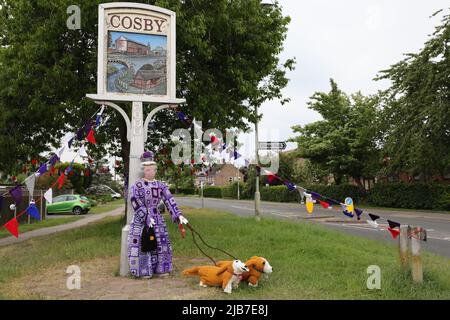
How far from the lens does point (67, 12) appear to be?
10.1 meters

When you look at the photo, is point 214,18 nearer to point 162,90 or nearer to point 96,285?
point 162,90

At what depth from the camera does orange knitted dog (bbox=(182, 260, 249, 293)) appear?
568 cm

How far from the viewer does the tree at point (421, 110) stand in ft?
79.3

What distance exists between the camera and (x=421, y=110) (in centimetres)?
2514

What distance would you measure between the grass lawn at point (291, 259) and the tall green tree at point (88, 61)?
3.41 metres

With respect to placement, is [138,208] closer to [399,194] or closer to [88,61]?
[88,61]

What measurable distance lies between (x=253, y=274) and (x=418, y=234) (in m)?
2.39

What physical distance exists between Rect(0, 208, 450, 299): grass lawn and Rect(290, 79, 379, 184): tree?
20.9 m

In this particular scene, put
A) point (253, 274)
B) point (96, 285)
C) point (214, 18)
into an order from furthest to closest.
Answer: point (214, 18) → point (96, 285) → point (253, 274)

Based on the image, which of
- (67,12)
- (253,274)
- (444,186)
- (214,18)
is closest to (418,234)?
(253,274)

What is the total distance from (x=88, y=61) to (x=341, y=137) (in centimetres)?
2507

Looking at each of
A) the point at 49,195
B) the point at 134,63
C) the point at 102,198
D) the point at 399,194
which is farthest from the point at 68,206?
the point at 399,194

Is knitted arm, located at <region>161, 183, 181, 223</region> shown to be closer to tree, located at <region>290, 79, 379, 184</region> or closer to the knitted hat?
the knitted hat

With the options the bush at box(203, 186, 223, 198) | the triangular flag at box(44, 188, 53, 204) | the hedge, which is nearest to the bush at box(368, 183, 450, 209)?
the hedge
